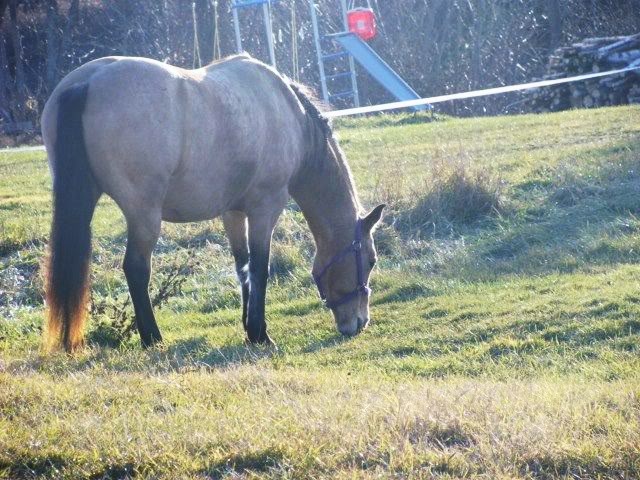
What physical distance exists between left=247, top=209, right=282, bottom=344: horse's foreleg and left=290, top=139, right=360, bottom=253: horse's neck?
1.59 feet

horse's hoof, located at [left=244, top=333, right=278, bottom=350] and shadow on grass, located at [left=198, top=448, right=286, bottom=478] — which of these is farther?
horse's hoof, located at [left=244, top=333, right=278, bottom=350]

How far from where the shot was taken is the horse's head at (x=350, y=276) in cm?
801

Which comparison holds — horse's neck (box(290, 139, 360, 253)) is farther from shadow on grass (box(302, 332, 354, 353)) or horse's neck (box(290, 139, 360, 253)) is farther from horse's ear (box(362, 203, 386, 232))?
shadow on grass (box(302, 332, 354, 353))

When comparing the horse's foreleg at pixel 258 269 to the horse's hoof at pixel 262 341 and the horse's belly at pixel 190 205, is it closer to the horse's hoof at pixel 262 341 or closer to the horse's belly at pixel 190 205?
the horse's hoof at pixel 262 341

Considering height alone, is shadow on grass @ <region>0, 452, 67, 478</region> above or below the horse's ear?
below

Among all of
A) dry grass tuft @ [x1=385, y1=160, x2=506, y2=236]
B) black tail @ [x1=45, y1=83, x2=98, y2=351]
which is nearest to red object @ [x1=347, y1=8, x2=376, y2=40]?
dry grass tuft @ [x1=385, y1=160, x2=506, y2=236]

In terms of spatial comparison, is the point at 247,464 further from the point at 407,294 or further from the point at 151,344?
the point at 407,294

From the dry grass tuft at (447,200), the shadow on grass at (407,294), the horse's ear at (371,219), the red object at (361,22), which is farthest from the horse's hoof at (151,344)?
the red object at (361,22)

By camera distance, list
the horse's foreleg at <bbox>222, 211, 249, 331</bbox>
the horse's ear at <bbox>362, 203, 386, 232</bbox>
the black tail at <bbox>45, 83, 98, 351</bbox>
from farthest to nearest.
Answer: the horse's foreleg at <bbox>222, 211, 249, 331</bbox>
the horse's ear at <bbox>362, 203, 386, 232</bbox>
the black tail at <bbox>45, 83, 98, 351</bbox>

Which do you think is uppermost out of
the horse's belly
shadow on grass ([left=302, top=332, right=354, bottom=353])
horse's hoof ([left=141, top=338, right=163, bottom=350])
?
the horse's belly

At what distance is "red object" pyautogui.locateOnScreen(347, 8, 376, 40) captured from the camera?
2248 centimetres

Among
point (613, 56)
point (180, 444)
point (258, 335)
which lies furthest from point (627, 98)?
point (180, 444)

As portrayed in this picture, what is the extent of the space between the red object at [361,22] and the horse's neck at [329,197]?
14.8 metres

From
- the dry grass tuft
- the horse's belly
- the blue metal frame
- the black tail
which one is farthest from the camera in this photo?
the blue metal frame
